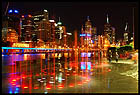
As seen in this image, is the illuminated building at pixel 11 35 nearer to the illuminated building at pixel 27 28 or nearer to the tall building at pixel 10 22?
the tall building at pixel 10 22

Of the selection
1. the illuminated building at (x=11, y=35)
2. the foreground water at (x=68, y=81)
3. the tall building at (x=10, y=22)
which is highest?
the tall building at (x=10, y=22)

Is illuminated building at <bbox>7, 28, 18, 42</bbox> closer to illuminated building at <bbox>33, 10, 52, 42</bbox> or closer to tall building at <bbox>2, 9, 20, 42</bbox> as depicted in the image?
tall building at <bbox>2, 9, 20, 42</bbox>

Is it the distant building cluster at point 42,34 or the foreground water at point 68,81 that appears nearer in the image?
the foreground water at point 68,81

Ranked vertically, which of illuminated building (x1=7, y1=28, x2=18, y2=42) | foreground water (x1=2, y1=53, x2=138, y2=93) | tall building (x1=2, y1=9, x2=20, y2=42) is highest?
tall building (x1=2, y1=9, x2=20, y2=42)

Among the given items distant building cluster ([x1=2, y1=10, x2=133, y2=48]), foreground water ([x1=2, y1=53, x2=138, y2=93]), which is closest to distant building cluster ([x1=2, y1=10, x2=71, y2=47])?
distant building cluster ([x1=2, y1=10, x2=133, y2=48])

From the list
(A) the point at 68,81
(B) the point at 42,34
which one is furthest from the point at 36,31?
(A) the point at 68,81

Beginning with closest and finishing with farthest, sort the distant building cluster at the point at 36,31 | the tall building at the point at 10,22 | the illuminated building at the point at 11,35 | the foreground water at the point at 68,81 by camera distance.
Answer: the foreground water at the point at 68,81
the tall building at the point at 10,22
the illuminated building at the point at 11,35
the distant building cluster at the point at 36,31

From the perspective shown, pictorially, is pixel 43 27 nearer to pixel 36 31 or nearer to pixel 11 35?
pixel 36 31

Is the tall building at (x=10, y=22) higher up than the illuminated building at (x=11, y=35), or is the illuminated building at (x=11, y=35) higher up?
the tall building at (x=10, y=22)

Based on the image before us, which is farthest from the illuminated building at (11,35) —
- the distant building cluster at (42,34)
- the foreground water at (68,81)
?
the foreground water at (68,81)

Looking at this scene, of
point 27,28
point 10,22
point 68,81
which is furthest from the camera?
point 27,28

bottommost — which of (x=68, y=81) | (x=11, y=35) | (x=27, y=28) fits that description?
Answer: (x=68, y=81)

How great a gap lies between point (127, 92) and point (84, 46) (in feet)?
539

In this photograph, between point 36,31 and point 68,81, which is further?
point 36,31
